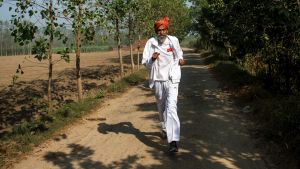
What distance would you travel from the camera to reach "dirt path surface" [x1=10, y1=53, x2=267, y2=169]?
653 cm

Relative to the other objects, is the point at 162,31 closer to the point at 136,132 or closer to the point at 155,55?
the point at 155,55

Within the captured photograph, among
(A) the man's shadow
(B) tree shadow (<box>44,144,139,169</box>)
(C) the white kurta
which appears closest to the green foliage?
(C) the white kurta

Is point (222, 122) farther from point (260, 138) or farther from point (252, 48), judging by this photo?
point (252, 48)

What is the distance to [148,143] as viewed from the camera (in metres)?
7.63

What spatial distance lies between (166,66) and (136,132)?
6.55 feet

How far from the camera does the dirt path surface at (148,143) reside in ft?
21.4

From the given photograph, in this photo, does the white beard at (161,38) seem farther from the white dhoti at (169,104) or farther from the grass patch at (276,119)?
the grass patch at (276,119)

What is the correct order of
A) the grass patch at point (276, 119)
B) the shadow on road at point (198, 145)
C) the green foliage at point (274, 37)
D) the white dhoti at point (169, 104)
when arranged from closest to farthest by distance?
1. the shadow on road at point (198, 145)
2. the grass patch at point (276, 119)
3. the white dhoti at point (169, 104)
4. the green foliage at point (274, 37)

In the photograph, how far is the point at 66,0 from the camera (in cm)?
1041

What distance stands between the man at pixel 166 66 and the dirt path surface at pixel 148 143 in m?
0.56

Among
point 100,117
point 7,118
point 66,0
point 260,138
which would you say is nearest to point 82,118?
point 100,117

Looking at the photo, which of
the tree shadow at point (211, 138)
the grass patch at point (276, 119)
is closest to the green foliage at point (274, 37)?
the grass patch at point (276, 119)

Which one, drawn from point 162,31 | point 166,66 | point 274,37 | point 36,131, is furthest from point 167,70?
point 274,37

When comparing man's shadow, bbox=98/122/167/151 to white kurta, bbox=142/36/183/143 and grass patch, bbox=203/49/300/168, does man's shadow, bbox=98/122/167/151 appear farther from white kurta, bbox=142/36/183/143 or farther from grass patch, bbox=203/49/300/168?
grass patch, bbox=203/49/300/168
